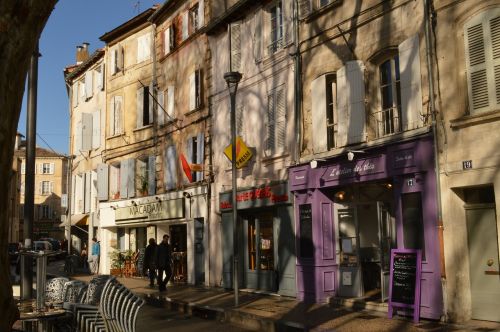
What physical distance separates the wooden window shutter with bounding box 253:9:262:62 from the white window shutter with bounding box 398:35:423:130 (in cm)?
603

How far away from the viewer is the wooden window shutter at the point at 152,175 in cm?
2405

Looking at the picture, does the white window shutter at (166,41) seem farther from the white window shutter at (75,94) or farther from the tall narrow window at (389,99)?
the tall narrow window at (389,99)

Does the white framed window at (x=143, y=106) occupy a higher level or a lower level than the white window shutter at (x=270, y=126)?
higher

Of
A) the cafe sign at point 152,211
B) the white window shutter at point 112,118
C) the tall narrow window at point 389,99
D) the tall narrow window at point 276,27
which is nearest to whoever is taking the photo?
the tall narrow window at point 389,99

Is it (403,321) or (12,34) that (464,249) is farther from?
(12,34)

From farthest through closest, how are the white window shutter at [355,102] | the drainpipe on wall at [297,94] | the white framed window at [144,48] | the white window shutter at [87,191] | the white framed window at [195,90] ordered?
the white window shutter at [87,191] < the white framed window at [144,48] < the white framed window at [195,90] < the drainpipe on wall at [297,94] < the white window shutter at [355,102]

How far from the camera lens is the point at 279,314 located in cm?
1228

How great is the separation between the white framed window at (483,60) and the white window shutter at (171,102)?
549 inches

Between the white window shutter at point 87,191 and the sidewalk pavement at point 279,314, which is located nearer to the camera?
the sidewalk pavement at point 279,314

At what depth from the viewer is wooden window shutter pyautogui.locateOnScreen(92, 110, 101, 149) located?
2922cm

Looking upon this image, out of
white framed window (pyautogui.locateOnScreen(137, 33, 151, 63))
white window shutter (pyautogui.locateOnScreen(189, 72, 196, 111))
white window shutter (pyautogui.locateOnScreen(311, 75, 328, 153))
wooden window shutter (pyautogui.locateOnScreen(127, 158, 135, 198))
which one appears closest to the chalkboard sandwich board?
white window shutter (pyautogui.locateOnScreen(311, 75, 328, 153))

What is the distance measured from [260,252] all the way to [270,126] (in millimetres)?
3615

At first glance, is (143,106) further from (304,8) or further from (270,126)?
(304,8)

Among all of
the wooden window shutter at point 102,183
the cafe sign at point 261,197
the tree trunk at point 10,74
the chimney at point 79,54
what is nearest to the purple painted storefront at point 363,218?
the cafe sign at point 261,197
